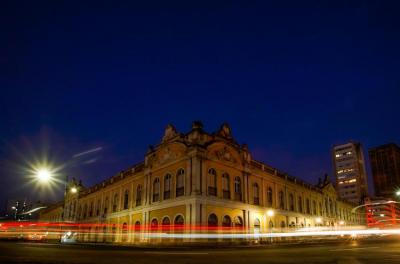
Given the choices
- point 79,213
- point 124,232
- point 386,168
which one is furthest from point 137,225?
point 386,168

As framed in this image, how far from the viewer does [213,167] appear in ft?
92.9

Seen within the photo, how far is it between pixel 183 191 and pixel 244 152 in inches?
315

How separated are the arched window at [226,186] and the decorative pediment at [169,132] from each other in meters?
6.01

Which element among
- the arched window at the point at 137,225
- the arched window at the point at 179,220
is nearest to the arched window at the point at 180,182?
the arched window at the point at 179,220

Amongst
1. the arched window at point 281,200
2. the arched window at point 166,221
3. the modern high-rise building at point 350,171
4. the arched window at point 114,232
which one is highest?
the modern high-rise building at point 350,171

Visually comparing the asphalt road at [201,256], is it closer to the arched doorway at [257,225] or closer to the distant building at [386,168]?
the arched doorway at [257,225]

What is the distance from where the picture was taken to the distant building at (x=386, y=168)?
547 feet

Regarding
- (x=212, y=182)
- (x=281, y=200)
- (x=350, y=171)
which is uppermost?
(x=350, y=171)

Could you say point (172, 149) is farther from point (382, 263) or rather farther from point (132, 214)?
point (382, 263)

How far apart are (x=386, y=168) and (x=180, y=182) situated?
565 ft

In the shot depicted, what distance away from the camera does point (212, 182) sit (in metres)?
28.0

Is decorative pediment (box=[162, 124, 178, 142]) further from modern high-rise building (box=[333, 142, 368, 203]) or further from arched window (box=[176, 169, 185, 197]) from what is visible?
modern high-rise building (box=[333, 142, 368, 203])

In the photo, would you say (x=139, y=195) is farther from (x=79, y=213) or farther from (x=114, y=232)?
(x=79, y=213)

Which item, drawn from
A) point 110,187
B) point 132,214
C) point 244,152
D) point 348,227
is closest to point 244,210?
point 244,152
